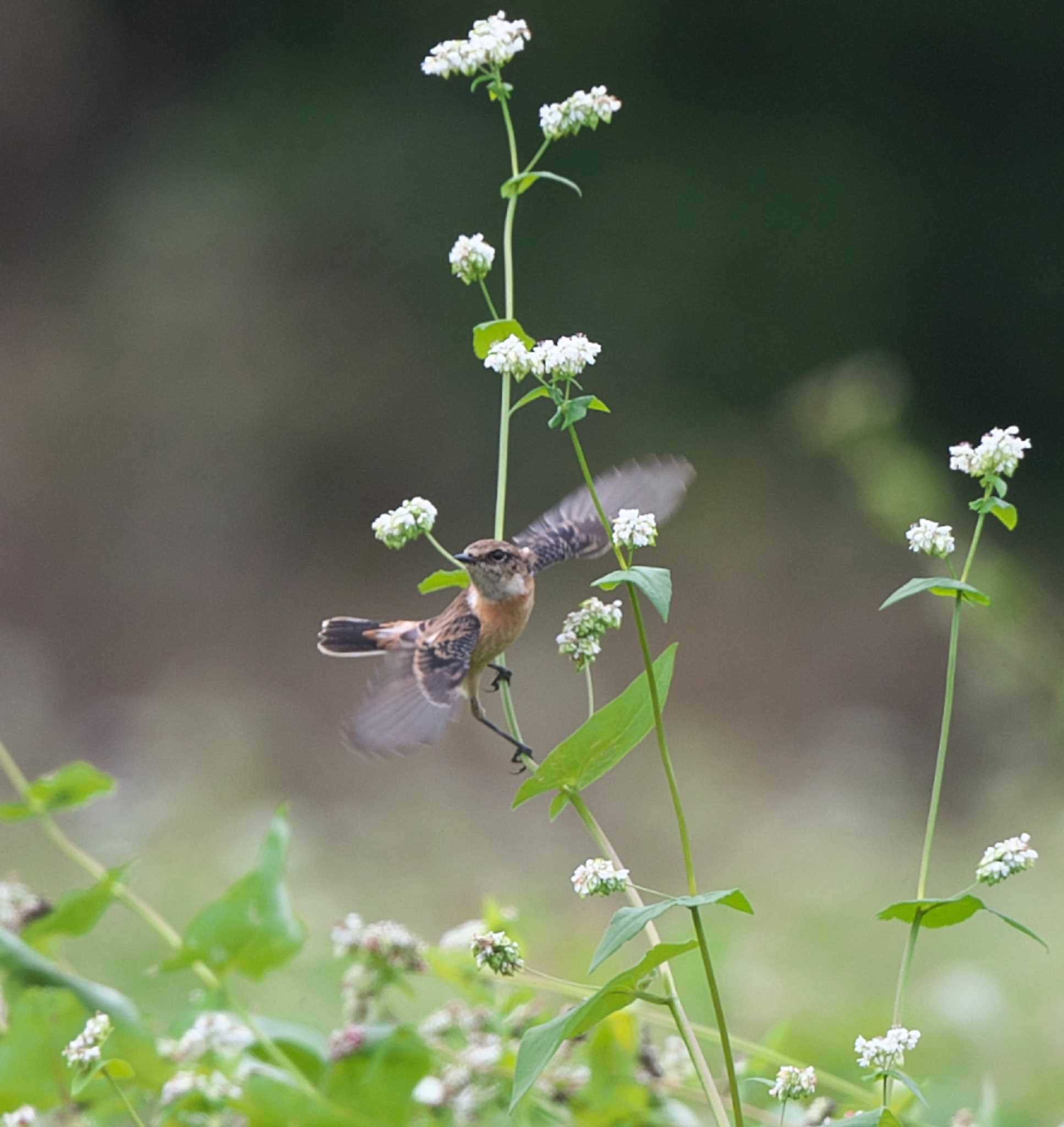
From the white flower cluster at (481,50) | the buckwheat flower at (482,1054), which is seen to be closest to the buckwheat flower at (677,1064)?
the buckwheat flower at (482,1054)

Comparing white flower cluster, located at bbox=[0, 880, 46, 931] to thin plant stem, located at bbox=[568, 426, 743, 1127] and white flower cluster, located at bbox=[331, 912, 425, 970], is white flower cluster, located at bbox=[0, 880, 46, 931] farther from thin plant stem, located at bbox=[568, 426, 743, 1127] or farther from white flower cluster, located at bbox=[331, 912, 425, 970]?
thin plant stem, located at bbox=[568, 426, 743, 1127]

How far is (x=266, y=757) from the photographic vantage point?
3490 mm

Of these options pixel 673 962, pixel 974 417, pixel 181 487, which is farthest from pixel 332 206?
pixel 673 962

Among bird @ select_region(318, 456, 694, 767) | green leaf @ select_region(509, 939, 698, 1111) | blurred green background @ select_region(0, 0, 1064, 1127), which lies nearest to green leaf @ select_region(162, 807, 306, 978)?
bird @ select_region(318, 456, 694, 767)

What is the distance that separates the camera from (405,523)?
0.77m

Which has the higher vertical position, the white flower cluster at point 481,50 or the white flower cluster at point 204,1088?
the white flower cluster at point 481,50

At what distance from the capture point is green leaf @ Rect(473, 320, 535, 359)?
76cm

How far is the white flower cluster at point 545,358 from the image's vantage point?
71cm

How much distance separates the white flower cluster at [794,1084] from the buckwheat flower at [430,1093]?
33 centimetres

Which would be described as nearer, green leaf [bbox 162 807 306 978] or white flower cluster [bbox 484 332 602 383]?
white flower cluster [bbox 484 332 602 383]

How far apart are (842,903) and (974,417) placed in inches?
108

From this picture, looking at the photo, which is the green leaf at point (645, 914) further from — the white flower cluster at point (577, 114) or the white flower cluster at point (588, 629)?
the white flower cluster at point (577, 114)

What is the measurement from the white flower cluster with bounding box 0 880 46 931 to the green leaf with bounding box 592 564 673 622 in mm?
608

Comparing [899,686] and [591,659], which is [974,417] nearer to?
[899,686]
